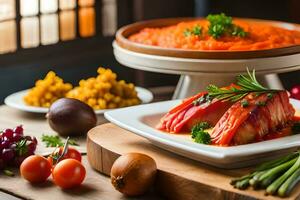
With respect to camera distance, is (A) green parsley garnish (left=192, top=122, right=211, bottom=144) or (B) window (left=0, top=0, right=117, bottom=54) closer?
(A) green parsley garnish (left=192, top=122, right=211, bottom=144)

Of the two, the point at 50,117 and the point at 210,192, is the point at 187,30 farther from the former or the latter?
the point at 210,192

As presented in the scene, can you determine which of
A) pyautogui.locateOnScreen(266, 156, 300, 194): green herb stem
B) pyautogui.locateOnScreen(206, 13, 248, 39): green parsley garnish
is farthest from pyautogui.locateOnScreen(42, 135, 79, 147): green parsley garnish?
pyautogui.locateOnScreen(266, 156, 300, 194): green herb stem

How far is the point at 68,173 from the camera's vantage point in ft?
7.33

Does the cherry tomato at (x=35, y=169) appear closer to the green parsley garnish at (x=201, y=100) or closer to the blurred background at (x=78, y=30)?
the green parsley garnish at (x=201, y=100)

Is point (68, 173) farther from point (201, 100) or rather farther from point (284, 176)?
point (284, 176)

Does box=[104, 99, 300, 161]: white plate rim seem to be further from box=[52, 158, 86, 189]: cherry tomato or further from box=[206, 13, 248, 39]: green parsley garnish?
box=[206, 13, 248, 39]: green parsley garnish

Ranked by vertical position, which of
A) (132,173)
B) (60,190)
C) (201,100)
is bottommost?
(60,190)

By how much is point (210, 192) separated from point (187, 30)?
105 centimetres

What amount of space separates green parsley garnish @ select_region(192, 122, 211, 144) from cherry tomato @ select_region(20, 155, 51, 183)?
1.39ft

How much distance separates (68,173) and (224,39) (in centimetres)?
A: 95

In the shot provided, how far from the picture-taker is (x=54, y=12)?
3.97m

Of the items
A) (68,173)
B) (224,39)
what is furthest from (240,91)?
(224,39)

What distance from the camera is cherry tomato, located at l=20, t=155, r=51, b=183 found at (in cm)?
229

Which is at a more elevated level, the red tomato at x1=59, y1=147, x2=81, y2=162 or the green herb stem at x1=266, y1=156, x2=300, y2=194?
the green herb stem at x1=266, y1=156, x2=300, y2=194
